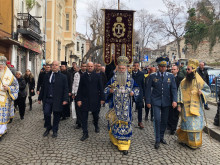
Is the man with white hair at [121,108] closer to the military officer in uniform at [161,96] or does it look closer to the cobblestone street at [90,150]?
the cobblestone street at [90,150]

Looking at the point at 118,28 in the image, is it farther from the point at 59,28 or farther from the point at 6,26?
the point at 59,28

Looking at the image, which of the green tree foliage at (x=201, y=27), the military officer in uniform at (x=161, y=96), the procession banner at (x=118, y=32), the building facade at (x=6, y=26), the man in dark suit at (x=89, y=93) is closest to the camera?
the military officer in uniform at (x=161, y=96)

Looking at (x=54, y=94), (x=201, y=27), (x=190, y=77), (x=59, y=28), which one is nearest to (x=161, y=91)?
(x=190, y=77)

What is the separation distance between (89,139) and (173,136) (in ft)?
7.55

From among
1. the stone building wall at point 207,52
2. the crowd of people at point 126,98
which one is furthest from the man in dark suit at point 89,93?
the stone building wall at point 207,52

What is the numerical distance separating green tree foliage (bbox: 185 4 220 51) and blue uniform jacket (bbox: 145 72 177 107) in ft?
98.5

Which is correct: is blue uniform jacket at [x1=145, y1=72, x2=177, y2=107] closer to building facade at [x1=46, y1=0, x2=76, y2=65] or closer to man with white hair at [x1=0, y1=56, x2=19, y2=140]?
man with white hair at [x1=0, y1=56, x2=19, y2=140]

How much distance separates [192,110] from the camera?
15.8 feet

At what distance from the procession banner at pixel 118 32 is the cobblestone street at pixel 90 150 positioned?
291 cm

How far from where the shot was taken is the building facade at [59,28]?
2153cm

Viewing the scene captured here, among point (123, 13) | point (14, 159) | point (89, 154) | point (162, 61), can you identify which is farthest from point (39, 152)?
point (123, 13)

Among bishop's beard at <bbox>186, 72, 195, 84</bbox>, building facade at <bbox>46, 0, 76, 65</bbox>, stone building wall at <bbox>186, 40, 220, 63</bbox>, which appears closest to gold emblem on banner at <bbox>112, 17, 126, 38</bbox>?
bishop's beard at <bbox>186, 72, 195, 84</bbox>

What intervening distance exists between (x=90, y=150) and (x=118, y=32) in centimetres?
449

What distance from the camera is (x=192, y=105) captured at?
4859 millimetres
